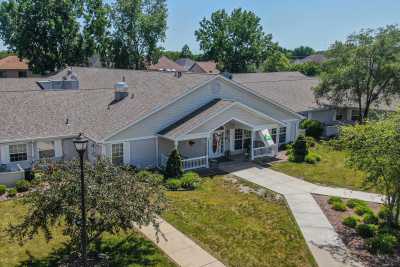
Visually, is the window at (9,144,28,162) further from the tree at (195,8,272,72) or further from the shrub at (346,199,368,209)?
the tree at (195,8,272,72)

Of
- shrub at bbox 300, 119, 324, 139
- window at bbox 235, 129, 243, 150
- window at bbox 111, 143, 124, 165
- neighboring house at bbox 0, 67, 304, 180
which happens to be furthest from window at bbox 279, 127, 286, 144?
window at bbox 111, 143, 124, 165

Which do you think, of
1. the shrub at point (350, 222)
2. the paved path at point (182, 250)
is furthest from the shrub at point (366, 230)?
the paved path at point (182, 250)

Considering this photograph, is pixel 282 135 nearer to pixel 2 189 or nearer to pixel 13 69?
pixel 2 189

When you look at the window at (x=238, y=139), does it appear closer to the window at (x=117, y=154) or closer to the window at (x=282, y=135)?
the window at (x=282, y=135)

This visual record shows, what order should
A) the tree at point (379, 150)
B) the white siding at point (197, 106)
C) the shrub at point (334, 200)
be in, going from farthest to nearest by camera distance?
the white siding at point (197, 106) → the shrub at point (334, 200) → the tree at point (379, 150)

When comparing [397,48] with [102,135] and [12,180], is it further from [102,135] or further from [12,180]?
[12,180]

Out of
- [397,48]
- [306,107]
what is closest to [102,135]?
[306,107]
